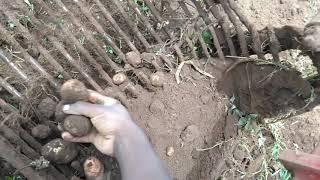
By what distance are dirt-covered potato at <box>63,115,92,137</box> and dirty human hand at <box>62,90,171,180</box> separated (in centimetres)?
2

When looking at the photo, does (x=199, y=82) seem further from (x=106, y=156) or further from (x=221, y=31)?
(x=106, y=156)

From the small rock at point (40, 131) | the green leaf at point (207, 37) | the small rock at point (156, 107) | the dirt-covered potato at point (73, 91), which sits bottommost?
the small rock at point (156, 107)

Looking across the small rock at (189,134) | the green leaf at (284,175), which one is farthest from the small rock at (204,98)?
the green leaf at (284,175)

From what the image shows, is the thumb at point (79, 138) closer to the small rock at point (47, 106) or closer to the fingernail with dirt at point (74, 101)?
the fingernail with dirt at point (74, 101)

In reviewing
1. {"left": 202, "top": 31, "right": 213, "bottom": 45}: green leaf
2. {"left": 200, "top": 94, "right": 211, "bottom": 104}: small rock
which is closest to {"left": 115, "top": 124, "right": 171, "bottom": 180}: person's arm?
{"left": 200, "top": 94, "right": 211, "bottom": 104}: small rock

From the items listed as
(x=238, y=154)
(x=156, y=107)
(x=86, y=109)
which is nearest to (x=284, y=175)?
(x=238, y=154)

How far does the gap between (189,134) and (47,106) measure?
661 millimetres

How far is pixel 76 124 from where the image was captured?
5.63 feet

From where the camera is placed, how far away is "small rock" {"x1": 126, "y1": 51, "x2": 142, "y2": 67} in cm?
216

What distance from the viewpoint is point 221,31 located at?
7.56 feet

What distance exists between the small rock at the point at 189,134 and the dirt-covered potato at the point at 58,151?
0.53m

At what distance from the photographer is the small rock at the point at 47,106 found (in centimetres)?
199

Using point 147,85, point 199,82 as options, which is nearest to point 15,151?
point 147,85

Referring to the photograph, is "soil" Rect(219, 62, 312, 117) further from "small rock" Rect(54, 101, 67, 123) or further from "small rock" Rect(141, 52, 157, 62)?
"small rock" Rect(54, 101, 67, 123)
